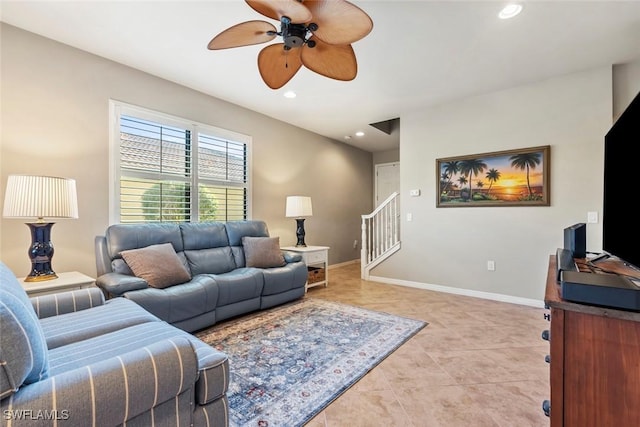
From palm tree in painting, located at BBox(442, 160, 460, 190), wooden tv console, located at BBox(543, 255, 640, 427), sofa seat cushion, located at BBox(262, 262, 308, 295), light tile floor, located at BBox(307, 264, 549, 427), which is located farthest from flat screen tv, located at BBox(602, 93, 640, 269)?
sofa seat cushion, located at BBox(262, 262, 308, 295)

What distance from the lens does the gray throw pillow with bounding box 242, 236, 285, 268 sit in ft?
11.3

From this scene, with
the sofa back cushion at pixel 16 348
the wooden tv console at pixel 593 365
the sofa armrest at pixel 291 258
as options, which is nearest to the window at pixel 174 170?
the sofa armrest at pixel 291 258

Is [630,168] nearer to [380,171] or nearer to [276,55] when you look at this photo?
[276,55]

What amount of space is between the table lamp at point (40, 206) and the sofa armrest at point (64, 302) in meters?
0.63

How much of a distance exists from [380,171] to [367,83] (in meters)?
3.74

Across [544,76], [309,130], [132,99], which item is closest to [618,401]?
[544,76]

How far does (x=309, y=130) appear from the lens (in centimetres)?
539

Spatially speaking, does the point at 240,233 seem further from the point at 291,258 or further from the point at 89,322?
the point at 89,322

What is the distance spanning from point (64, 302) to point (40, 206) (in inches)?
32.8

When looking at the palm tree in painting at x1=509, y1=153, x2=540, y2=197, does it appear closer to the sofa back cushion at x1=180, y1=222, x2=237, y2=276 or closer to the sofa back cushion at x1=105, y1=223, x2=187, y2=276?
the sofa back cushion at x1=180, y1=222, x2=237, y2=276

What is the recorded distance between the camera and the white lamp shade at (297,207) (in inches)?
174

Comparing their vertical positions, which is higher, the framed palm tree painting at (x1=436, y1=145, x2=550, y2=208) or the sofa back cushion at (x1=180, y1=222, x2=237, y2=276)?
the framed palm tree painting at (x1=436, y1=145, x2=550, y2=208)

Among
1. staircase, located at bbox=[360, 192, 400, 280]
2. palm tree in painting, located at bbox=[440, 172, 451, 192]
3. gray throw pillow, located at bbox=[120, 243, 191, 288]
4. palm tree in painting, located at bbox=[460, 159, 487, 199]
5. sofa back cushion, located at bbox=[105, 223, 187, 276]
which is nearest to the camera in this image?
gray throw pillow, located at bbox=[120, 243, 191, 288]

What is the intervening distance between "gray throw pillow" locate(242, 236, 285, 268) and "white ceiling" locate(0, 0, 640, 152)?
190cm
